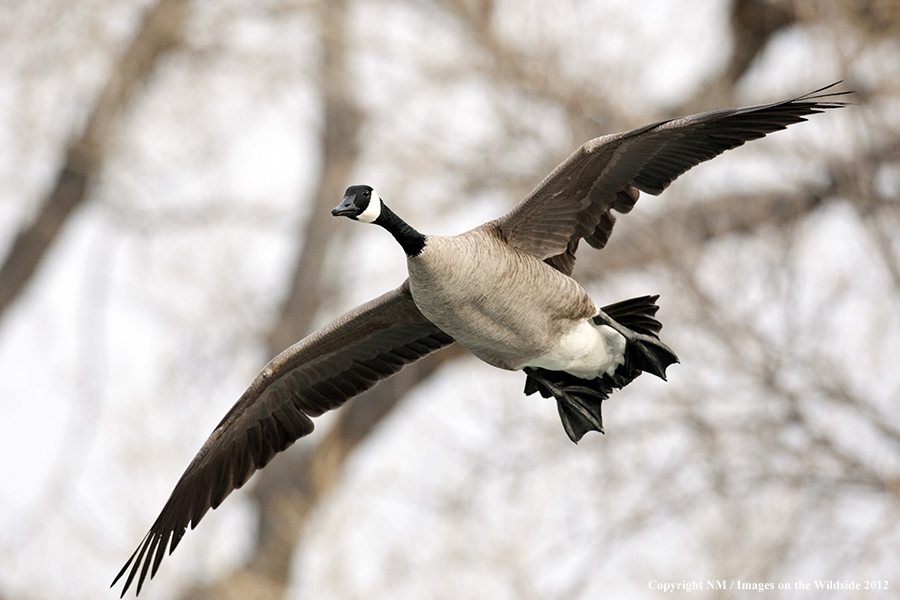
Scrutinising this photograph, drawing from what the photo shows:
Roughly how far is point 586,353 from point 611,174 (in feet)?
2.28

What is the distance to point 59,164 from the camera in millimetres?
12555

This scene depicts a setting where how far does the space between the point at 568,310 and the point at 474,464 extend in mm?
5948

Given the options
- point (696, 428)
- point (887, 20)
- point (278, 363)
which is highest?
point (278, 363)

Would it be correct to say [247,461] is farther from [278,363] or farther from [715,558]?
[715,558]

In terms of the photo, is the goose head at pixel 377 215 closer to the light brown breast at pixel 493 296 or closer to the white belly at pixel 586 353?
the light brown breast at pixel 493 296

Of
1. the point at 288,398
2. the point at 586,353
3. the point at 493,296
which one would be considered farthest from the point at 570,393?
the point at 288,398

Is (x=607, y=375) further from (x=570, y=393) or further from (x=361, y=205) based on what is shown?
(x=361, y=205)

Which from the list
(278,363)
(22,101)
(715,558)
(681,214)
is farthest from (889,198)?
(22,101)

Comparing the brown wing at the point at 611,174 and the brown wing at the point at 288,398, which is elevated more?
the brown wing at the point at 611,174

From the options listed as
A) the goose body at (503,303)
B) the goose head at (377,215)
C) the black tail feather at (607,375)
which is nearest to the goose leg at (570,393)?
the black tail feather at (607,375)

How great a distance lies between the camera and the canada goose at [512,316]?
11.3 ft

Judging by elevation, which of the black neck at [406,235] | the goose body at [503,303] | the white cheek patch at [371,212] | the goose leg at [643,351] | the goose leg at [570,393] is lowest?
the goose leg at [570,393]

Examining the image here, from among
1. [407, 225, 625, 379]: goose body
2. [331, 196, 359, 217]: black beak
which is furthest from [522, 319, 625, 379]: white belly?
[331, 196, 359, 217]: black beak

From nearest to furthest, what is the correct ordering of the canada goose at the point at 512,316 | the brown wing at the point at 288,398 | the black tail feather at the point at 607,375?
the canada goose at the point at 512,316 → the black tail feather at the point at 607,375 → the brown wing at the point at 288,398
